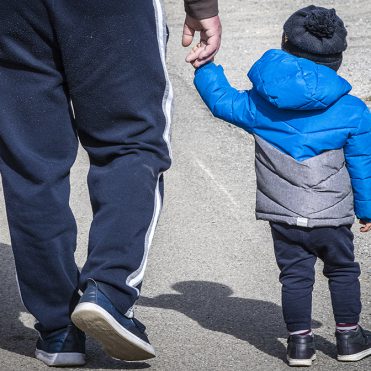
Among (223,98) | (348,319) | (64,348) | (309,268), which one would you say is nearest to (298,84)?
(223,98)

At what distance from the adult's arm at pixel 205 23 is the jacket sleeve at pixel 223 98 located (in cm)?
19

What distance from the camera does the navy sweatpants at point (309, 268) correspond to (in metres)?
3.98

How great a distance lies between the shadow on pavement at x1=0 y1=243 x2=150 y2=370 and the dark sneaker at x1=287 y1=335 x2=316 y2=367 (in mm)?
551

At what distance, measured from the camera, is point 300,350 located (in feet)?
13.0

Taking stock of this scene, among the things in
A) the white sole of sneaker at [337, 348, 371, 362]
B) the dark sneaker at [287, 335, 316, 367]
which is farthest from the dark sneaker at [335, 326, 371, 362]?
the dark sneaker at [287, 335, 316, 367]

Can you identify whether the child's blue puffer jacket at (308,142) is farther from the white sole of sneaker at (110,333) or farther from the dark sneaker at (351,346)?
the white sole of sneaker at (110,333)

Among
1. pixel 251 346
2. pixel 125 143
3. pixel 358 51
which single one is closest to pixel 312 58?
pixel 125 143

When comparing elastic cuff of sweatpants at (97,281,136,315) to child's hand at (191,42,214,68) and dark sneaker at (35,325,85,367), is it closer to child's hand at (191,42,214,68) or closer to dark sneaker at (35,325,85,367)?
dark sneaker at (35,325,85,367)

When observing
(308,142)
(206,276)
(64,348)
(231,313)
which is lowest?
(206,276)

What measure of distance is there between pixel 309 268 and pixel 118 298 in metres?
0.89

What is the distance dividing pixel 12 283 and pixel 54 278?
3.98 feet

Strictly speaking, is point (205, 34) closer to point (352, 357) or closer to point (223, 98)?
point (223, 98)

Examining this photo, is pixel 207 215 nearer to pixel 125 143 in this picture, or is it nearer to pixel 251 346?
pixel 251 346

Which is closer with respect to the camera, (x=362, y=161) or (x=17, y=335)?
(x=362, y=161)
